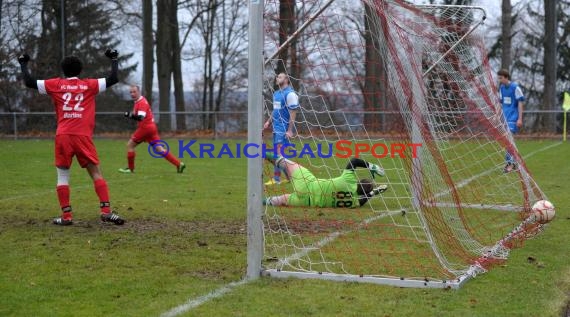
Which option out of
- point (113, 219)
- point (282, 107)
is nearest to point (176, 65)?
point (113, 219)

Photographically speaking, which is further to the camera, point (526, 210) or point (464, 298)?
point (526, 210)

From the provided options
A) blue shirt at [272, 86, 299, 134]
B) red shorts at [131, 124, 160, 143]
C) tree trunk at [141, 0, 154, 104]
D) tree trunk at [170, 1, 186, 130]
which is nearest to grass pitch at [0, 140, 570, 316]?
blue shirt at [272, 86, 299, 134]

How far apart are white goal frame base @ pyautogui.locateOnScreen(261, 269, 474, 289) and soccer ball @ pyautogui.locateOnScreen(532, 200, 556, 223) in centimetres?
188

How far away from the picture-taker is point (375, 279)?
5.18 metres

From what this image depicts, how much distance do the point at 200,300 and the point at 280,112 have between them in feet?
10.5

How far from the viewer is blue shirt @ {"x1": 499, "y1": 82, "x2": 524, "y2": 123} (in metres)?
13.2

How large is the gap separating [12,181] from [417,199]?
350 inches

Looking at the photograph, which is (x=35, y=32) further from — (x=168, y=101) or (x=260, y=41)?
(x=260, y=41)

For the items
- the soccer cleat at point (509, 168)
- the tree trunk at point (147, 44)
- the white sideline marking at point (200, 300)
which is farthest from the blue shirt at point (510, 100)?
the tree trunk at point (147, 44)

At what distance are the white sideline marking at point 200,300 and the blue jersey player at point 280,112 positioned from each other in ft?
4.77

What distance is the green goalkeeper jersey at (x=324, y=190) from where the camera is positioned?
740 cm

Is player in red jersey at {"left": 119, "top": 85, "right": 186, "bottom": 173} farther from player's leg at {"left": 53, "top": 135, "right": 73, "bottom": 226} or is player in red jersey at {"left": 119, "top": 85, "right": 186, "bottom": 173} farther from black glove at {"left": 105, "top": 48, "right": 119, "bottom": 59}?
black glove at {"left": 105, "top": 48, "right": 119, "bottom": 59}

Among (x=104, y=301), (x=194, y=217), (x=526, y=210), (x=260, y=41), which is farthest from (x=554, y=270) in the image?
(x=194, y=217)

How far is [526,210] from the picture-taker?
7906 millimetres
